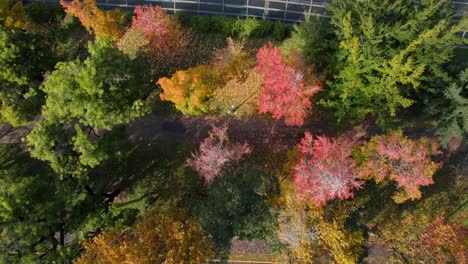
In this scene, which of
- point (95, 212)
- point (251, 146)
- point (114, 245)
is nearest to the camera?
point (114, 245)

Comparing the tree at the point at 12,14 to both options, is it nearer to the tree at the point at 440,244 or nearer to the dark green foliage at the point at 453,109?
the dark green foliage at the point at 453,109

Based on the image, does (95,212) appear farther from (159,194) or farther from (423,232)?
(423,232)

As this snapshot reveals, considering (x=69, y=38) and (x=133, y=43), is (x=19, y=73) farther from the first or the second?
(x=133, y=43)

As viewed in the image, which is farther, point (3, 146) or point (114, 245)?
point (3, 146)

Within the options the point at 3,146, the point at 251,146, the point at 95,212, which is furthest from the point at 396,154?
the point at 3,146

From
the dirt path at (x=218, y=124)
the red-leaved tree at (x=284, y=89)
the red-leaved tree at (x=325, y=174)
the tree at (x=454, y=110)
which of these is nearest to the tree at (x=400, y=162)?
the red-leaved tree at (x=325, y=174)

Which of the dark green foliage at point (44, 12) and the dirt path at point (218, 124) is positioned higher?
the dark green foliage at point (44, 12)

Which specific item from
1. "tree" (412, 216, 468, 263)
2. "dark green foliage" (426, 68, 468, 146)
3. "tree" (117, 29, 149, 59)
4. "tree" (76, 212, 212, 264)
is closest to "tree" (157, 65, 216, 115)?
"tree" (117, 29, 149, 59)

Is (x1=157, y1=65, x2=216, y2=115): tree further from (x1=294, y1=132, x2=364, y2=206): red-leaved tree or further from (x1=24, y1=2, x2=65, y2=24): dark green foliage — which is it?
(x1=24, y1=2, x2=65, y2=24): dark green foliage
